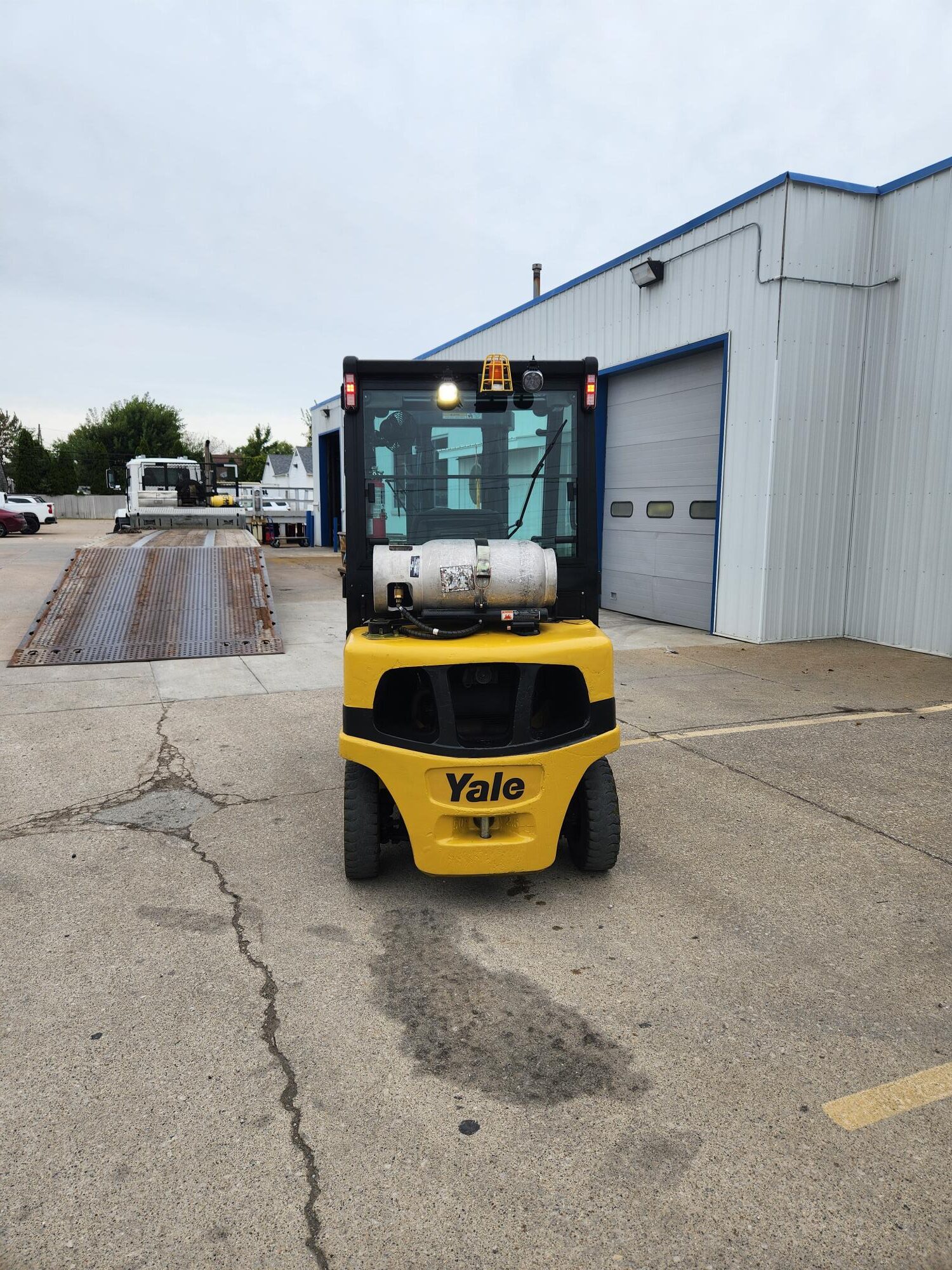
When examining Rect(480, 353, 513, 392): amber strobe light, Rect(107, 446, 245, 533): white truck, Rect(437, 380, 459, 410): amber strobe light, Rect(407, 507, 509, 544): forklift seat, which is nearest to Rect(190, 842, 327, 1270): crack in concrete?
Rect(407, 507, 509, 544): forklift seat

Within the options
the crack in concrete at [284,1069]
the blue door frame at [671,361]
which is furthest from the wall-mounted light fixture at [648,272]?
Result: the crack in concrete at [284,1069]

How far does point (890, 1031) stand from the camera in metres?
2.94

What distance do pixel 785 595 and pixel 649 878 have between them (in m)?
7.38

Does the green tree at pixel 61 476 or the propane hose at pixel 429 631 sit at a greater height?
the green tree at pixel 61 476

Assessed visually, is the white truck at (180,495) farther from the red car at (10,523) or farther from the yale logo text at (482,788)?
the yale logo text at (482,788)

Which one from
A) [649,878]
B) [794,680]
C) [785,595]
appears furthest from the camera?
[785,595]

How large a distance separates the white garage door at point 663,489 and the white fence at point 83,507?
166ft

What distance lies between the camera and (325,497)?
92.1 ft

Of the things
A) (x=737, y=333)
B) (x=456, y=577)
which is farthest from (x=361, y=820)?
(x=737, y=333)

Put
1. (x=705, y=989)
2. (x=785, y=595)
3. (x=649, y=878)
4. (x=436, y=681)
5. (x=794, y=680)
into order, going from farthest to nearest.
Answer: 1. (x=785, y=595)
2. (x=794, y=680)
3. (x=649, y=878)
4. (x=436, y=681)
5. (x=705, y=989)

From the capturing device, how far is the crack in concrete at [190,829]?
2344 millimetres

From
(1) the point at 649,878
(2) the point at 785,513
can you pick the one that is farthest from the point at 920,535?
(1) the point at 649,878

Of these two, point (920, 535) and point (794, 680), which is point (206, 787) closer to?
point (794, 680)

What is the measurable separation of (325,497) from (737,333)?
1922 cm
